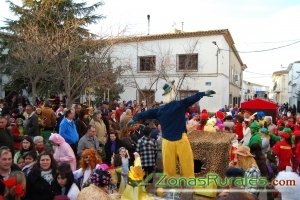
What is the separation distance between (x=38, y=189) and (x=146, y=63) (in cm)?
2575

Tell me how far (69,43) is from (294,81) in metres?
49.8

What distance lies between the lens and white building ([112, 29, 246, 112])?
1097 inches

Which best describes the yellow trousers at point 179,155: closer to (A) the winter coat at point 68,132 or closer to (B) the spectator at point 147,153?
(B) the spectator at point 147,153

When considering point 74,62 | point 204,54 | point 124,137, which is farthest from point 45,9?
point 204,54

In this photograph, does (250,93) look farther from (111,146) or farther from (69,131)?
(69,131)

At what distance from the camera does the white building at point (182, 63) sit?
2786cm

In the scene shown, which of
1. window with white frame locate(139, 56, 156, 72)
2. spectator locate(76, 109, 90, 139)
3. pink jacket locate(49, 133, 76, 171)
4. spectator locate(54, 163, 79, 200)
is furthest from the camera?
window with white frame locate(139, 56, 156, 72)

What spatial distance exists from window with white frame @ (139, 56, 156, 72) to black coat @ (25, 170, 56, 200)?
24896 mm

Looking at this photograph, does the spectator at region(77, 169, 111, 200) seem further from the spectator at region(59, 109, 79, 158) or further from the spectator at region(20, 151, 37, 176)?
the spectator at region(59, 109, 79, 158)

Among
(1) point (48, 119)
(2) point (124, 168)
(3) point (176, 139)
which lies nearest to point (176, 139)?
(3) point (176, 139)

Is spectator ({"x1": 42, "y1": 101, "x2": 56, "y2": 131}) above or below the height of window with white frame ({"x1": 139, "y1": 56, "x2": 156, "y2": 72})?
below

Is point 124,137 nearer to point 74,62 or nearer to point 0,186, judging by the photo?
point 0,186

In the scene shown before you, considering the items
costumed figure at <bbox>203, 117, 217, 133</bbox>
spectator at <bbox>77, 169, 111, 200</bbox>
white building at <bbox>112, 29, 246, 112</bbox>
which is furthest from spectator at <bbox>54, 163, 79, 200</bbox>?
white building at <bbox>112, 29, 246, 112</bbox>

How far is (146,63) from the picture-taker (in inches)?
1188
